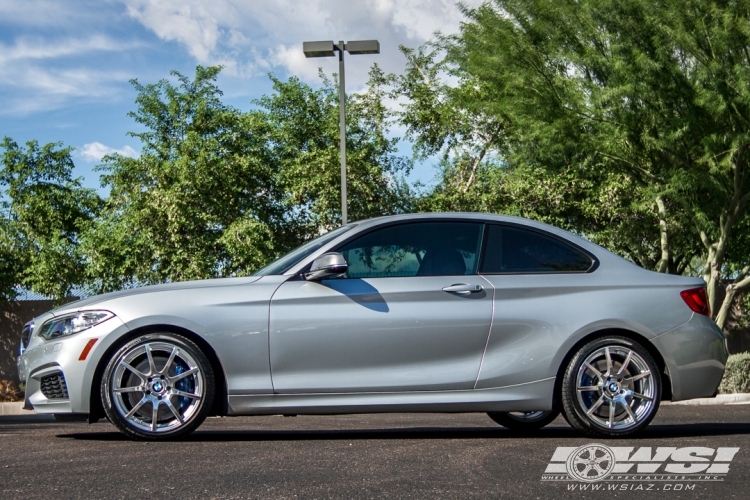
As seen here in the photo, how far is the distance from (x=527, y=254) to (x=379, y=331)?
4.18ft

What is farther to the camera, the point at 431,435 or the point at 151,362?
the point at 431,435

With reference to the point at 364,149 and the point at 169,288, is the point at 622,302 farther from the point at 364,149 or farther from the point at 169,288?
the point at 364,149

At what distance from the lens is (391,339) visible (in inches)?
283

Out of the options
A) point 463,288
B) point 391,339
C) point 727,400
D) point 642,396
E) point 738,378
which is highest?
point 463,288

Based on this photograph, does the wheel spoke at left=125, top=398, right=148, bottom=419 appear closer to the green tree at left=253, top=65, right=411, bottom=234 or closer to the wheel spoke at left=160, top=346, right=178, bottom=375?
the wheel spoke at left=160, top=346, right=178, bottom=375

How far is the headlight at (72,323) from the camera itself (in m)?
7.15

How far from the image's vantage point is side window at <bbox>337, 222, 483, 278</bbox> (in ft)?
24.6

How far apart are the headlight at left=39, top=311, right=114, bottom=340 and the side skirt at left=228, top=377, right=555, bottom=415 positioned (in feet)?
3.44

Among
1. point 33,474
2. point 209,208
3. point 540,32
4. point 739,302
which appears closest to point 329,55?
point 540,32

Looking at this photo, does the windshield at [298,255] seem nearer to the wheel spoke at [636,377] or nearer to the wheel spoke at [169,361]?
the wheel spoke at [169,361]

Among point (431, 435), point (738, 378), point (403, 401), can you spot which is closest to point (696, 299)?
point (431, 435)

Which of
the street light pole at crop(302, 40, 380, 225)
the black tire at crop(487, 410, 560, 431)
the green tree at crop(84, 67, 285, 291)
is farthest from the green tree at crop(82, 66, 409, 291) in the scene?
the black tire at crop(487, 410, 560, 431)

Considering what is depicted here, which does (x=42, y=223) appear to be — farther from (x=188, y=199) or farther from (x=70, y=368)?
(x=70, y=368)

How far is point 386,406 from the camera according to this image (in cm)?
717
